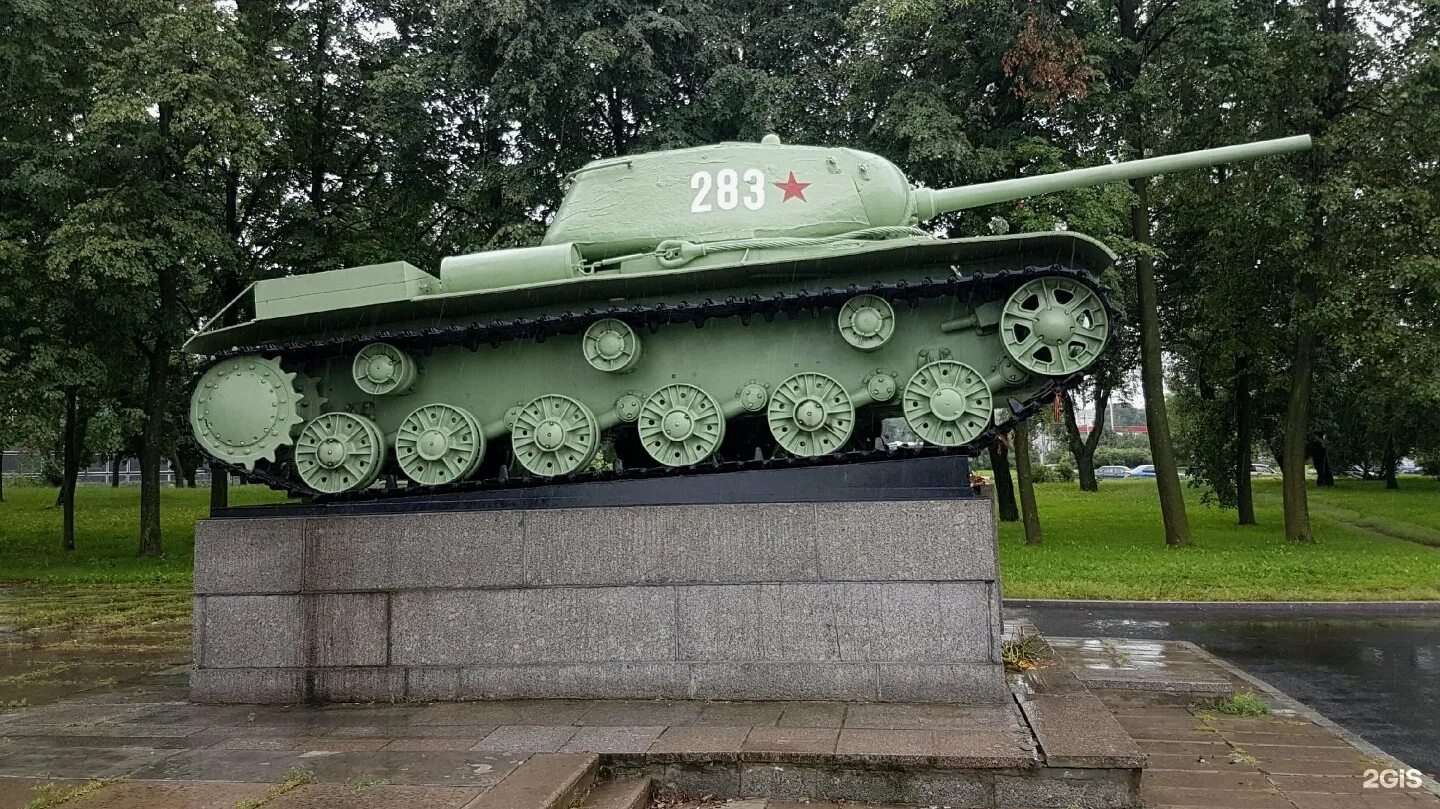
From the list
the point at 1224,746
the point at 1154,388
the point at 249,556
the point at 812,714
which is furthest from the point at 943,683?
the point at 1154,388

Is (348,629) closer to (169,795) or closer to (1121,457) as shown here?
(169,795)

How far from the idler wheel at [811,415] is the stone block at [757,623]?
4.41 ft

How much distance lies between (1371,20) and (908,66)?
926 centimetres

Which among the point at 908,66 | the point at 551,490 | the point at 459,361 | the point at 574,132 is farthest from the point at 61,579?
the point at 908,66

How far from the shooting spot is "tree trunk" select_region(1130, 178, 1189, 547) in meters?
21.3

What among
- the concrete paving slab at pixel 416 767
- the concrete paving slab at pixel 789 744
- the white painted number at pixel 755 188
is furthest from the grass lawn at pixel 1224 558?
the concrete paving slab at pixel 416 767

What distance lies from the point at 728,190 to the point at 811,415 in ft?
7.20

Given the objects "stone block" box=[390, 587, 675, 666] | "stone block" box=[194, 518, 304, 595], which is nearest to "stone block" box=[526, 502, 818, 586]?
"stone block" box=[390, 587, 675, 666]

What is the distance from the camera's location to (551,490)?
881 centimetres

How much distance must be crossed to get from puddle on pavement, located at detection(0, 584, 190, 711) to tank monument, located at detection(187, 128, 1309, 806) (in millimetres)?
2245

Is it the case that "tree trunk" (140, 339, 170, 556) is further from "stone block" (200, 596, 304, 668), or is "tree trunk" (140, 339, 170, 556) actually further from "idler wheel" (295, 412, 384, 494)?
"stone block" (200, 596, 304, 668)

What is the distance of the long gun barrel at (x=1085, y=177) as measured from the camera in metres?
9.91

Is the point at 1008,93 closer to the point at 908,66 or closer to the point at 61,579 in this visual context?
the point at 908,66

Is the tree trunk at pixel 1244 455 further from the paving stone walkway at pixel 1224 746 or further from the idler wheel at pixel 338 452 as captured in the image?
the idler wheel at pixel 338 452
